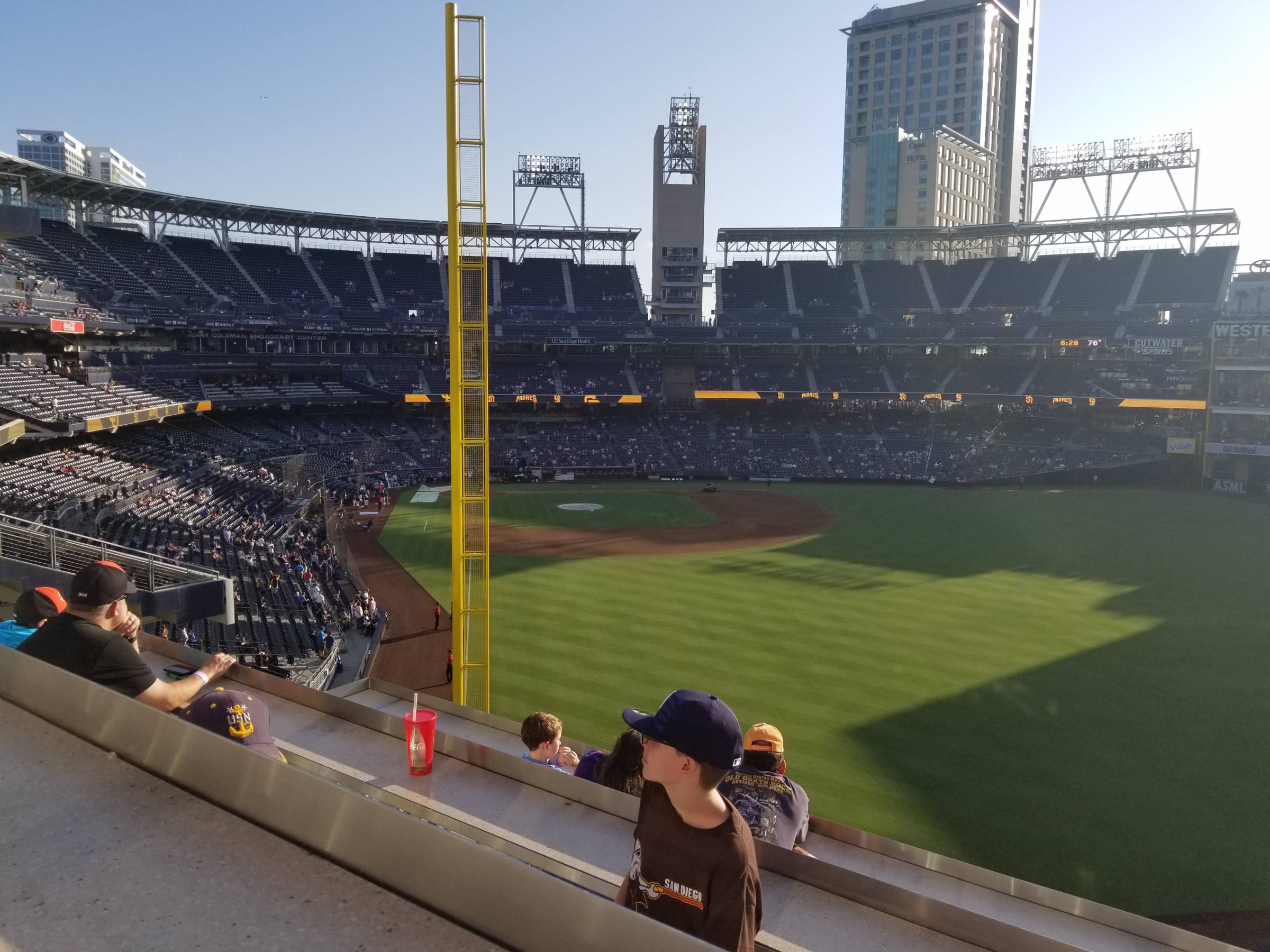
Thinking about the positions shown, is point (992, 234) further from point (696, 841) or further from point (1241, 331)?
point (696, 841)

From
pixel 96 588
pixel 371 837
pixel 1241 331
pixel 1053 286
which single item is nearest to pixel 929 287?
pixel 1053 286

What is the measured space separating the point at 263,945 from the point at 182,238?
66915mm

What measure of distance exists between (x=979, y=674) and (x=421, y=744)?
17.3m

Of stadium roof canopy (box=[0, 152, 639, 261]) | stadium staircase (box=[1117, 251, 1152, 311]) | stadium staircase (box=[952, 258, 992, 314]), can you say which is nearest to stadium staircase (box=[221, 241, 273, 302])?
stadium roof canopy (box=[0, 152, 639, 261])

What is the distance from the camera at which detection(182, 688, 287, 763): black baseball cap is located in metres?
3.96

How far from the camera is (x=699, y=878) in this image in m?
2.77

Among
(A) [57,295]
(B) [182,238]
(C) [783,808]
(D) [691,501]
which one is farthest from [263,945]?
(B) [182,238]

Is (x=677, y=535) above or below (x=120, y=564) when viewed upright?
below

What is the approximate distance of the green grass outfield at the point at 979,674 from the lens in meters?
12.4

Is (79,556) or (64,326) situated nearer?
(79,556)

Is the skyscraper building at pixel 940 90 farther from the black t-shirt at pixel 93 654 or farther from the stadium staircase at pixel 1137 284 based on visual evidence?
the black t-shirt at pixel 93 654

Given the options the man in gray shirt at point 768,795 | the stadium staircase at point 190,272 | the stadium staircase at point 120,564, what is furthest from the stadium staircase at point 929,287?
the man in gray shirt at point 768,795

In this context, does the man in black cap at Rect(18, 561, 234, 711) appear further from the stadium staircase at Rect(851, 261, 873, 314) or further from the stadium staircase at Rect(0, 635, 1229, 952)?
the stadium staircase at Rect(851, 261, 873, 314)

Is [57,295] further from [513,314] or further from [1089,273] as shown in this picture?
[1089,273]
